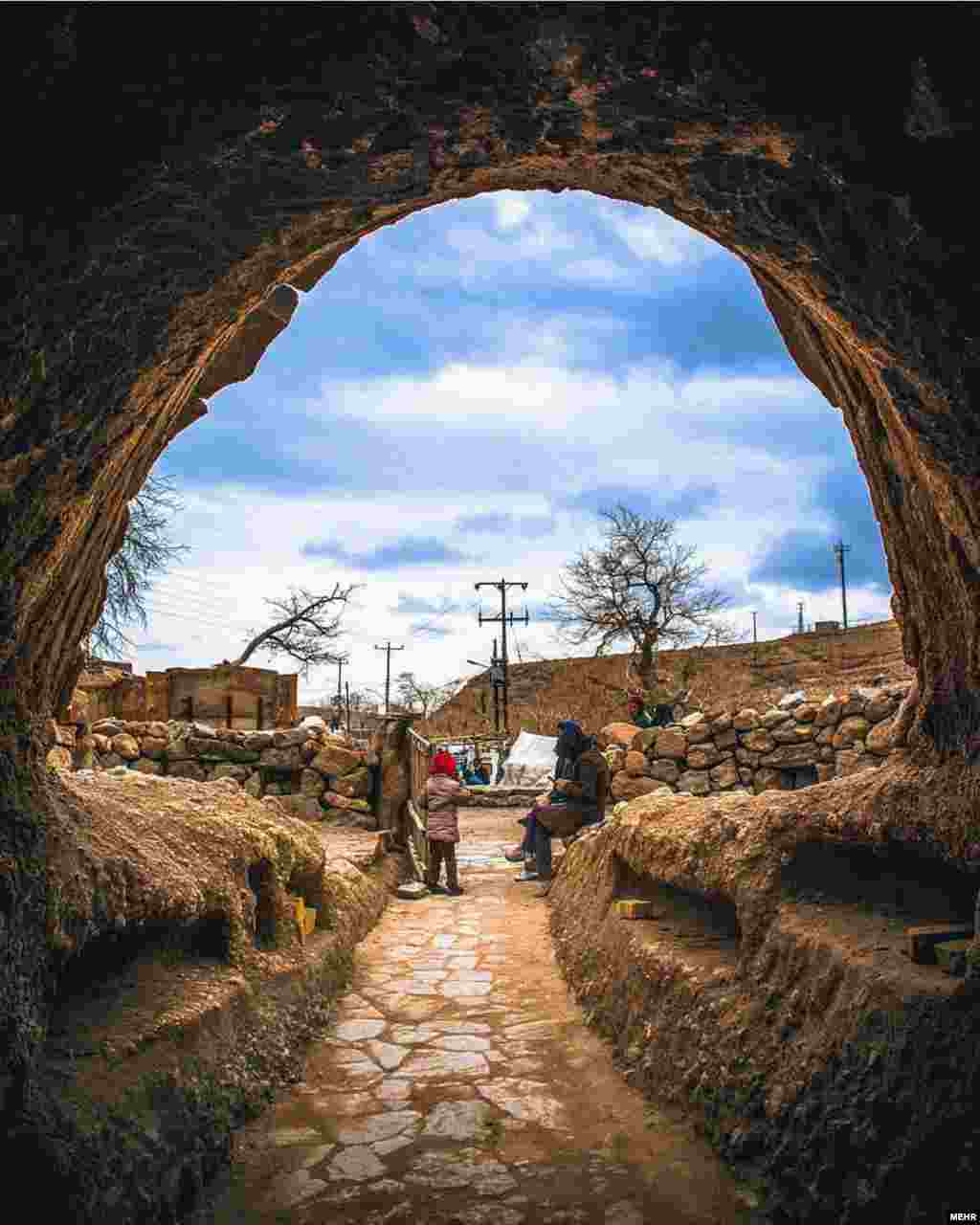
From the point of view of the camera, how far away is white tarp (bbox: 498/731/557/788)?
20.4m

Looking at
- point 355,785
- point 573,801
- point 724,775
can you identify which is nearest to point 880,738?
point 724,775

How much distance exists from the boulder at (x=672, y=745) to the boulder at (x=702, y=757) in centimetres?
11

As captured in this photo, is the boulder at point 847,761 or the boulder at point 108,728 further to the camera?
the boulder at point 108,728

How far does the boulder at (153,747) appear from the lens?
1085cm

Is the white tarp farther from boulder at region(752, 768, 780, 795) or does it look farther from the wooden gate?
the wooden gate

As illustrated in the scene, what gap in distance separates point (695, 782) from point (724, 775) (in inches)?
14.7

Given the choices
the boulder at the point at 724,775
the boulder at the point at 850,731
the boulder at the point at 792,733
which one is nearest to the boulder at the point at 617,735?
the boulder at the point at 724,775

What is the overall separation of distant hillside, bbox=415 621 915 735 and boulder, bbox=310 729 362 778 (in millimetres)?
17698

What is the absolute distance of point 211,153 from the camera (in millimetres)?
1894

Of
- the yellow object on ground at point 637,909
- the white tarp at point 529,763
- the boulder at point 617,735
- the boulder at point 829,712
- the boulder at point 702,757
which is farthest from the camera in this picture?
the white tarp at point 529,763

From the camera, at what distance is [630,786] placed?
11414 mm

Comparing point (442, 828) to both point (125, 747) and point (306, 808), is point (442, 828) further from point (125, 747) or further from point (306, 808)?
point (125, 747)

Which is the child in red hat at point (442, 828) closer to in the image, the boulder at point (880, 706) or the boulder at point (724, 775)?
the boulder at point (724, 775)

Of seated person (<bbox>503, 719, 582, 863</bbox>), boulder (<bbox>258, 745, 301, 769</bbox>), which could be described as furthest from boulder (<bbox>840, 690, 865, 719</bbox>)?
boulder (<bbox>258, 745, 301, 769</bbox>)
